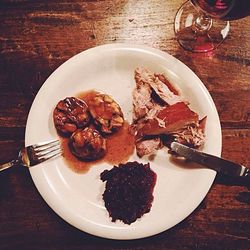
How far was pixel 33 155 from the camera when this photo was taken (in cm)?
159

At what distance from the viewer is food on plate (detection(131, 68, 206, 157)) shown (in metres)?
1.61

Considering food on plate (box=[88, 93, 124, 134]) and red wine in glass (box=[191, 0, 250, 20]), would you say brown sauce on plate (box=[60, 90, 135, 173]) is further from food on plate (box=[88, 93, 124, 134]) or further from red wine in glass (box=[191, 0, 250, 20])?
red wine in glass (box=[191, 0, 250, 20])

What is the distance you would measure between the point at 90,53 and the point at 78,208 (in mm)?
628

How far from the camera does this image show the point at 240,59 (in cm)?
180

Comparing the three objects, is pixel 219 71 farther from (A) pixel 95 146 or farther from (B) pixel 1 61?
(B) pixel 1 61

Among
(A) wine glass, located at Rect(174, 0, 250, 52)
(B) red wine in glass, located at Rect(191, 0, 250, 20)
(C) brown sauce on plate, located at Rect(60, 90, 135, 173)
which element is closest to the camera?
(B) red wine in glass, located at Rect(191, 0, 250, 20)

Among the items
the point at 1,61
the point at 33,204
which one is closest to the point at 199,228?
the point at 33,204

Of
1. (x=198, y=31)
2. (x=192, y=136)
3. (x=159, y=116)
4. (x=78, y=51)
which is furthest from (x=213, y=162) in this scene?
(x=78, y=51)

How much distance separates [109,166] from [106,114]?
0.68ft

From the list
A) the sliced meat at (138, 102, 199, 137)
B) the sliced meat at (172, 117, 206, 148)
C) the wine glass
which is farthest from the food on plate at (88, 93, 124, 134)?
the wine glass

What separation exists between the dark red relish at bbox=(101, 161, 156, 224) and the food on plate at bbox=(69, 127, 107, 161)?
8 cm

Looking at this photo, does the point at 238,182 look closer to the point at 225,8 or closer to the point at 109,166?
the point at 109,166

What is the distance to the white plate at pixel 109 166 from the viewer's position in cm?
154

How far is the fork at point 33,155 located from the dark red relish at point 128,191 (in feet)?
0.74
